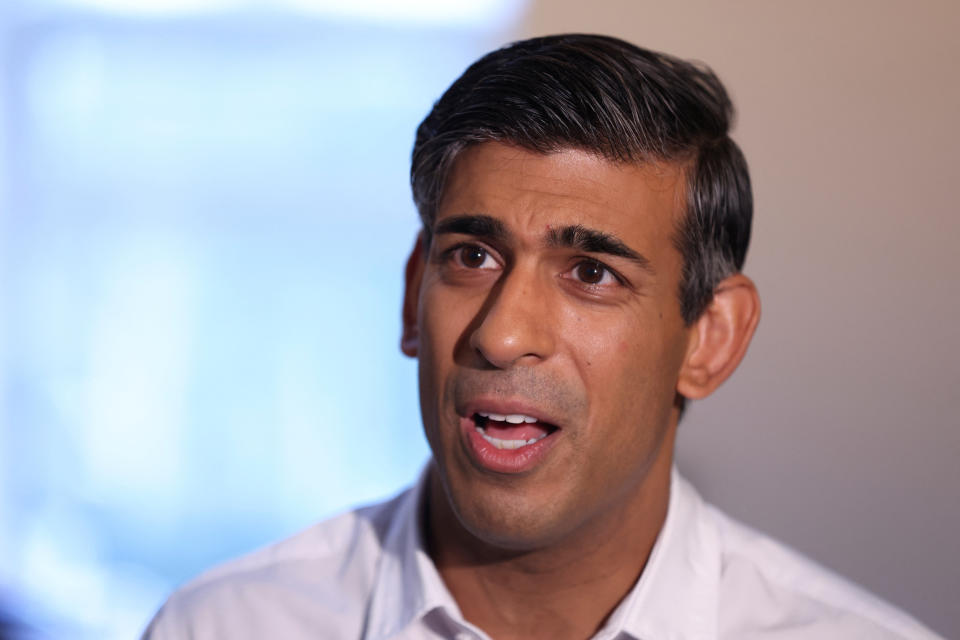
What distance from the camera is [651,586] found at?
1.61 metres

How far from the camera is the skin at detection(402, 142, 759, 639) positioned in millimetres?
1460

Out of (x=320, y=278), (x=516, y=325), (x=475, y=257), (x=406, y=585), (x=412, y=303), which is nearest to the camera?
(x=516, y=325)

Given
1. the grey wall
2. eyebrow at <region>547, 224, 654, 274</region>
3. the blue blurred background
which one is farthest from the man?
the blue blurred background

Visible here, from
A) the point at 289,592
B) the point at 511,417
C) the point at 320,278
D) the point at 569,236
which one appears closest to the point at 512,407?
the point at 511,417

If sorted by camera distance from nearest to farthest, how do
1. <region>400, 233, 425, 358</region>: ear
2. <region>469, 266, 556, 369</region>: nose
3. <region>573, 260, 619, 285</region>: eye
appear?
<region>469, 266, 556, 369</region>: nose, <region>573, 260, 619, 285</region>: eye, <region>400, 233, 425, 358</region>: ear

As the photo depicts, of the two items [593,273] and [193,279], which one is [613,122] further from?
[193,279]

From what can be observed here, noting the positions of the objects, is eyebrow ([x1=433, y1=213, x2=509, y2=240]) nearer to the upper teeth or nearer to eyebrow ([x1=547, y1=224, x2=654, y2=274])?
eyebrow ([x1=547, y1=224, x2=654, y2=274])

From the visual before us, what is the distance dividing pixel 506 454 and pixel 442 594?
32 cm

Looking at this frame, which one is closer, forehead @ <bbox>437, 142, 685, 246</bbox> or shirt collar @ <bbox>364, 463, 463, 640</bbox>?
forehead @ <bbox>437, 142, 685, 246</bbox>

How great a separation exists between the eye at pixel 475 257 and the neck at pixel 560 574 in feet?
1.42

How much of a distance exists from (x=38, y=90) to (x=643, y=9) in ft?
7.01

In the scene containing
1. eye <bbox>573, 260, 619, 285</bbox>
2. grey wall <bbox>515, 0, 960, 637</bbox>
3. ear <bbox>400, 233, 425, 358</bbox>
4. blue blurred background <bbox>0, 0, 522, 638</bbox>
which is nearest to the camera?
eye <bbox>573, 260, 619, 285</bbox>

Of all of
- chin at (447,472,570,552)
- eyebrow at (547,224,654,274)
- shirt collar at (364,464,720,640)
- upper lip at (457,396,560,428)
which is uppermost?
eyebrow at (547,224,654,274)

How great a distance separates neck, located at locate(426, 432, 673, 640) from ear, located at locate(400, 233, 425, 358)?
33cm
